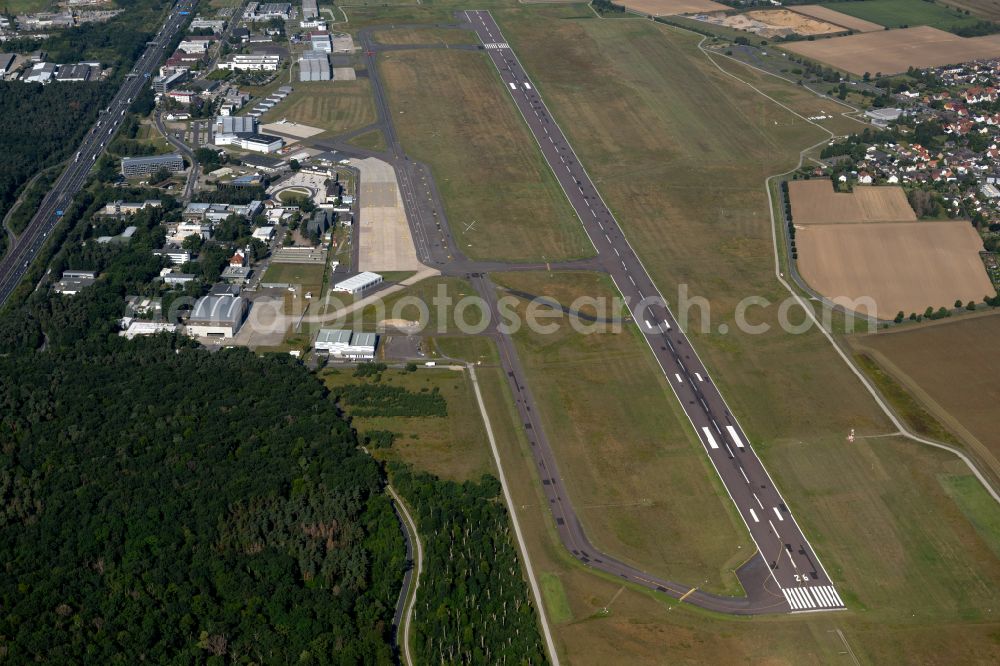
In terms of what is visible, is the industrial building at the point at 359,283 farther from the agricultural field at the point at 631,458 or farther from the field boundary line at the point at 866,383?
the field boundary line at the point at 866,383

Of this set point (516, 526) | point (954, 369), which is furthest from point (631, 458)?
point (954, 369)

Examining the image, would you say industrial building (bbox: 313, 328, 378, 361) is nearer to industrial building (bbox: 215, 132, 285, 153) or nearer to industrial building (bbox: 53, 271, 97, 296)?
industrial building (bbox: 53, 271, 97, 296)

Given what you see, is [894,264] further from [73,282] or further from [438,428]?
[73,282]

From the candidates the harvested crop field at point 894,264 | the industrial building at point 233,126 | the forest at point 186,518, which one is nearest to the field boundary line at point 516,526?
the forest at point 186,518

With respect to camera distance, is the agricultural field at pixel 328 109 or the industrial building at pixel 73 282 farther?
the agricultural field at pixel 328 109

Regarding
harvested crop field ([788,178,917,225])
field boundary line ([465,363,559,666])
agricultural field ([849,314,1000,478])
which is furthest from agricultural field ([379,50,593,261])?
agricultural field ([849,314,1000,478])

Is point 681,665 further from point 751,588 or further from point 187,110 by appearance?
point 187,110

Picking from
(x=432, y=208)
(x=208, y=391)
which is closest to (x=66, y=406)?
(x=208, y=391)
